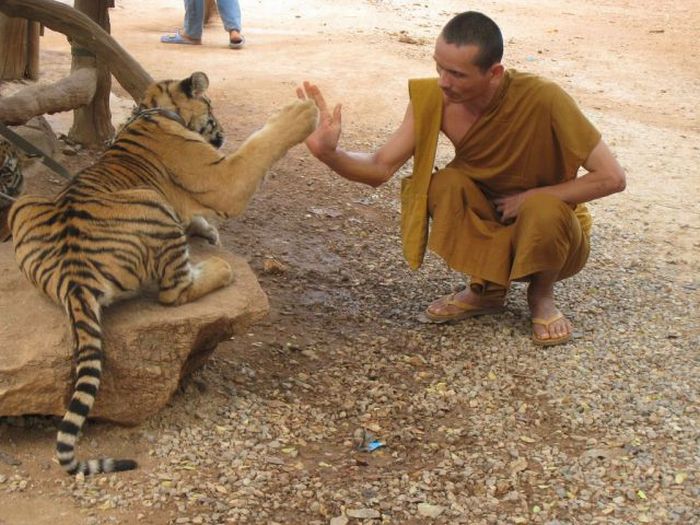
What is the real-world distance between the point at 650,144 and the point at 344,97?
2.98m

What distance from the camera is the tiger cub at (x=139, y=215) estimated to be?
357 cm

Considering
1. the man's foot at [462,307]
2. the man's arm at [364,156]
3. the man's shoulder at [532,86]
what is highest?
the man's shoulder at [532,86]

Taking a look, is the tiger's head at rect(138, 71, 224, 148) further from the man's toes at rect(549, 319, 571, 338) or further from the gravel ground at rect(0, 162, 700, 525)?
the man's toes at rect(549, 319, 571, 338)

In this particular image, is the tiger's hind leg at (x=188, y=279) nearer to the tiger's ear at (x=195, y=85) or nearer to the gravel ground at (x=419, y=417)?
the gravel ground at (x=419, y=417)

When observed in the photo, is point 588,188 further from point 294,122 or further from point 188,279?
point 188,279

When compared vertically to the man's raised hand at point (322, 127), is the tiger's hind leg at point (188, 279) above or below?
below

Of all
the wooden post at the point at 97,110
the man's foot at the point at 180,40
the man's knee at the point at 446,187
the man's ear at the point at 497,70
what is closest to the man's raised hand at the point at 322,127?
the man's knee at the point at 446,187

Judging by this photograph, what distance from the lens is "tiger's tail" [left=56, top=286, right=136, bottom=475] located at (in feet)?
11.1

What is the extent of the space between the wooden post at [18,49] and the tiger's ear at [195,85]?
3.87 metres

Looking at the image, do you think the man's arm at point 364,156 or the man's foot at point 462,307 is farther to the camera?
the man's foot at point 462,307

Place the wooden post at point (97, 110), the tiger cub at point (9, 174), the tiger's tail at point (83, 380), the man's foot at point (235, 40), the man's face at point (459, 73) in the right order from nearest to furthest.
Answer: the tiger's tail at point (83, 380), the man's face at point (459, 73), the tiger cub at point (9, 174), the wooden post at point (97, 110), the man's foot at point (235, 40)

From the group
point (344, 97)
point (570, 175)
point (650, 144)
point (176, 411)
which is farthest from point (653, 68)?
point (176, 411)

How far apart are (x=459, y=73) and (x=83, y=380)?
2243 millimetres

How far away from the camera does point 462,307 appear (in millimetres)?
5098
